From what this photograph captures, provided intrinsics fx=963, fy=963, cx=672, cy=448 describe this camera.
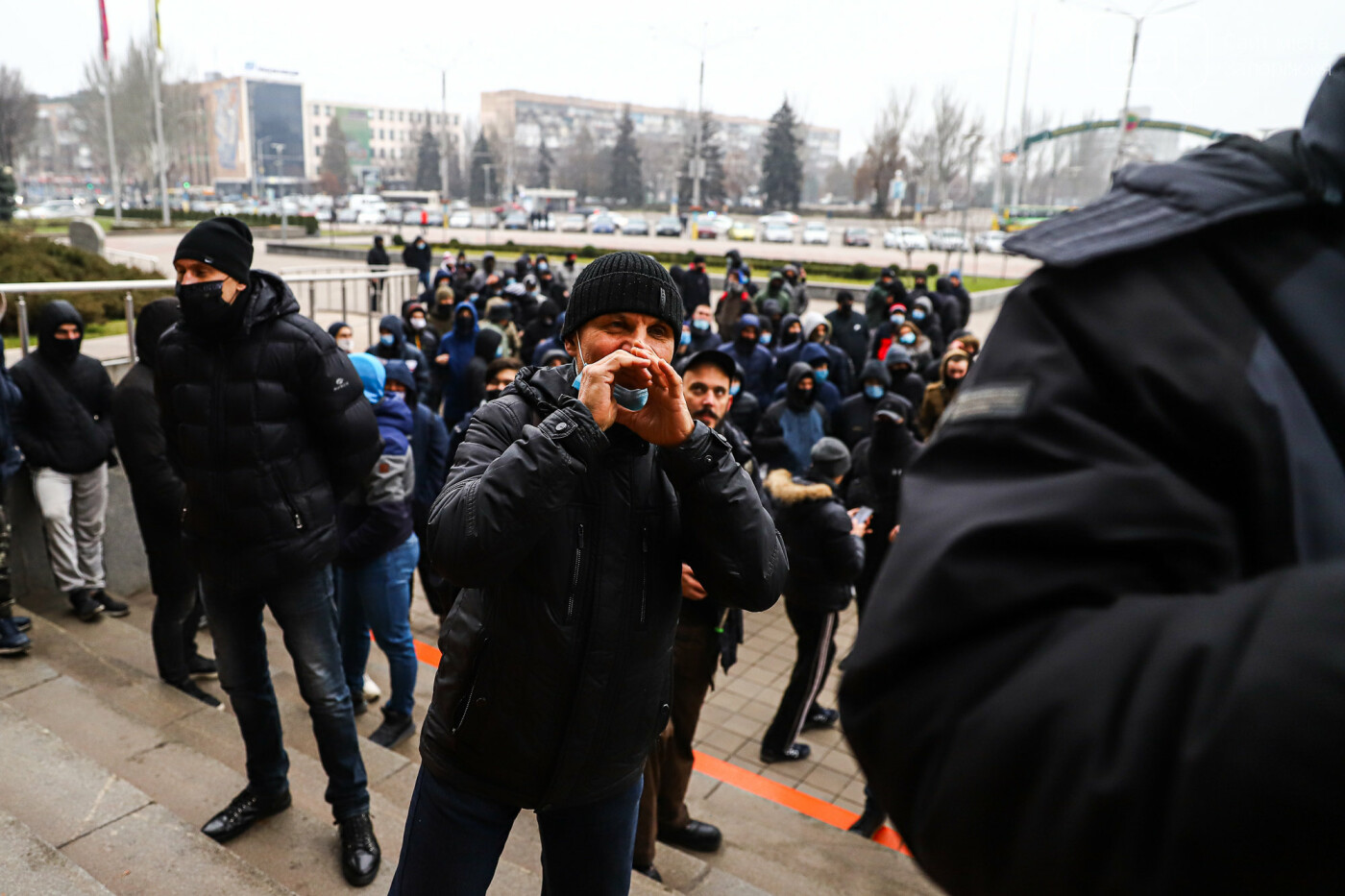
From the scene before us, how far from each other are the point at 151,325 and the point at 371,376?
1.27m

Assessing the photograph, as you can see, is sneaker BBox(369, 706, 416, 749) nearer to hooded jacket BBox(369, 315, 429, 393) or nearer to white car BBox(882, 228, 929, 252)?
hooded jacket BBox(369, 315, 429, 393)

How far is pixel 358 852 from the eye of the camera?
134 inches

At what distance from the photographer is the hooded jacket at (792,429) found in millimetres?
7227

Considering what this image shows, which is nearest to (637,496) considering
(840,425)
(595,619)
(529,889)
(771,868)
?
(595,619)

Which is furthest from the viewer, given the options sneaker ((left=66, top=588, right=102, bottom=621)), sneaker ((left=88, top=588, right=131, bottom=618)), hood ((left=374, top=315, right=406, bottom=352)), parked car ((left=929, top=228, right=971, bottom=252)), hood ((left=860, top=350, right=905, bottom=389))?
parked car ((left=929, top=228, right=971, bottom=252))

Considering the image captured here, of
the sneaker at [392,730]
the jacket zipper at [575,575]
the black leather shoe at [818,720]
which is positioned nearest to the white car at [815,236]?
the black leather shoe at [818,720]

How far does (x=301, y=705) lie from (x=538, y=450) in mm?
3542

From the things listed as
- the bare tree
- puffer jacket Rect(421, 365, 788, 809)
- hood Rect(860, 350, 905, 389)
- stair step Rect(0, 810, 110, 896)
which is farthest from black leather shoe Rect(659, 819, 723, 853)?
the bare tree

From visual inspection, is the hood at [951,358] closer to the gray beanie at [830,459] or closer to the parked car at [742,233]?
the gray beanie at [830,459]

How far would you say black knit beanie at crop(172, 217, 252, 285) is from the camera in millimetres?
3467

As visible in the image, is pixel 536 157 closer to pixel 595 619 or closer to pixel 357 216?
pixel 357 216

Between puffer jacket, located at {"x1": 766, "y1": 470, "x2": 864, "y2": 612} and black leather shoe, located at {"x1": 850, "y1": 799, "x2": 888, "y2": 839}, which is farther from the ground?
puffer jacket, located at {"x1": 766, "y1": 470, "x2": 864, "y2": 612}

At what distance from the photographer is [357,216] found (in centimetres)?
6303

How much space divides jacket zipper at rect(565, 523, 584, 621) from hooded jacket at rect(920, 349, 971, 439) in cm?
527
